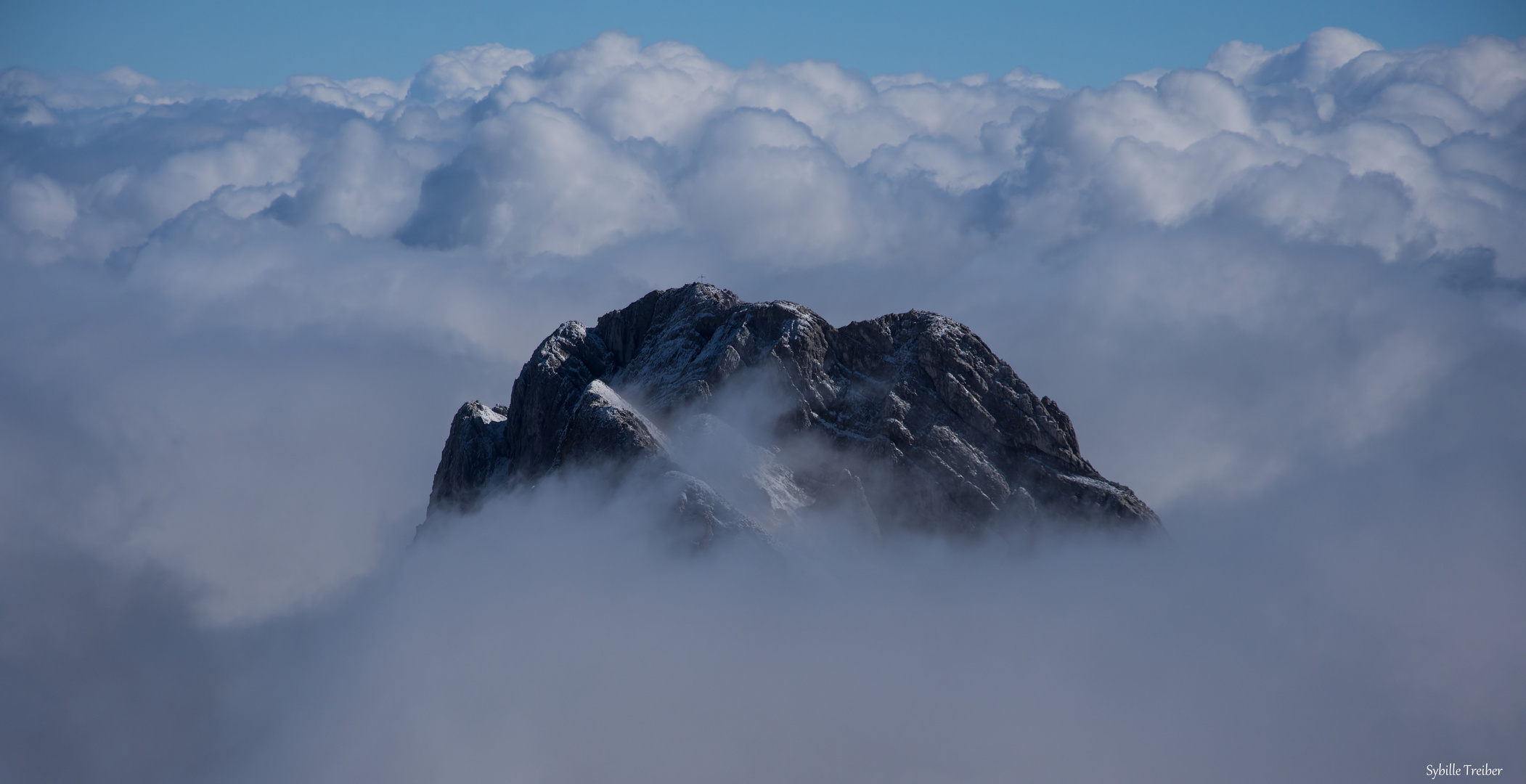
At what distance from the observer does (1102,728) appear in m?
145

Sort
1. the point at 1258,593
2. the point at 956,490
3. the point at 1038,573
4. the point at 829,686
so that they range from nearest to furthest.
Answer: the point at 956,490, the point at 1038,573, the point at 829,686, the point at 1258,593

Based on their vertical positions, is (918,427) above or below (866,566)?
above

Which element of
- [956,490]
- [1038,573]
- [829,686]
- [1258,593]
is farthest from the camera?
[1258,593]

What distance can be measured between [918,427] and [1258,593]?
86813mm

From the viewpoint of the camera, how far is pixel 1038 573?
394 feet

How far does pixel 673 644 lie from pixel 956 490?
52.3m

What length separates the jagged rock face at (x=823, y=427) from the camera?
111438 millimetres

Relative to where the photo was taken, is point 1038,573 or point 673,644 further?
point 673,644

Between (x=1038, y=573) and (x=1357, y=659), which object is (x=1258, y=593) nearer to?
(x=1357, y=659)

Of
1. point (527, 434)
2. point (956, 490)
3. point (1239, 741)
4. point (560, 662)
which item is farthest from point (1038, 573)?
point (560, 662)

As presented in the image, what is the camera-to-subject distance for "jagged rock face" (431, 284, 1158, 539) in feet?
366

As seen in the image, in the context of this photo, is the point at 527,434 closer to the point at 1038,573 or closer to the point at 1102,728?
the point at 1038,573

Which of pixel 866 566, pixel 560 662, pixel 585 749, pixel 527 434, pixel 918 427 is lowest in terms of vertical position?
pixel 585 749

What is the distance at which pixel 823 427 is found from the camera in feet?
386
